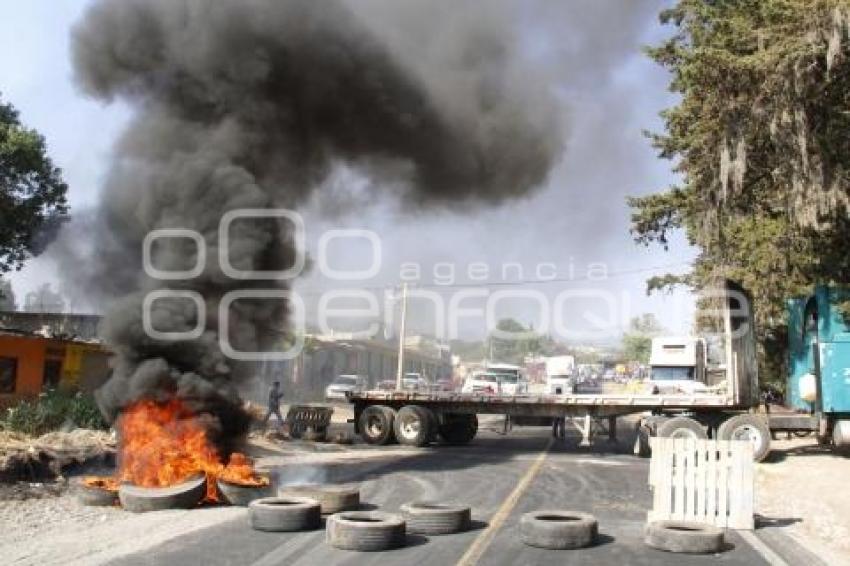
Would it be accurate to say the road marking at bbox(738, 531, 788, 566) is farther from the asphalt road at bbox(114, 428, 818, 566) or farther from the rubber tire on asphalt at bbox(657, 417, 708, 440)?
the rubber tire on asphalt at bbox(657, 417, 708, 440)

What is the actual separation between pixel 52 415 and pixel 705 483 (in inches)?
561

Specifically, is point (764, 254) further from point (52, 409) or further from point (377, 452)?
point (52, 409)

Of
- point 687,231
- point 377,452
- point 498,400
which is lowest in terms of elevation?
point 377,452

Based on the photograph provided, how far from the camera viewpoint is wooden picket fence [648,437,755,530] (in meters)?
9.74

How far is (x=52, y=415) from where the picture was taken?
56.5 feet

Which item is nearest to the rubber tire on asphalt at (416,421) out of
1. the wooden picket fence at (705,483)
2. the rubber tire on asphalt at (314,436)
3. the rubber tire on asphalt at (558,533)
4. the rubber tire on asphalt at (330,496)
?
the rubber tire on asphalt at (314,436)

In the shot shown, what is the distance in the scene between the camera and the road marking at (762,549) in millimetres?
7793

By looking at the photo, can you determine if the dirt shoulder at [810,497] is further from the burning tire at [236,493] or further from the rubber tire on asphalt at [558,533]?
the burning tire at [236,493]

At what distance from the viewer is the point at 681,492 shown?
9914 millimetres

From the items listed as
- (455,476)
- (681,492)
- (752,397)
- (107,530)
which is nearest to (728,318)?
(752,397)

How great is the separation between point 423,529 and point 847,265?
14.6 meters

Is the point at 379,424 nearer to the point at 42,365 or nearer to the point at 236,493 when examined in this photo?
the point at 42,365

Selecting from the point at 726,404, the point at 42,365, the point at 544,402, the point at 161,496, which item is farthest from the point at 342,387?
the point at 161,496

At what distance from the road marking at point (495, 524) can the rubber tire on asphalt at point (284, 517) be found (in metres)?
1.99
